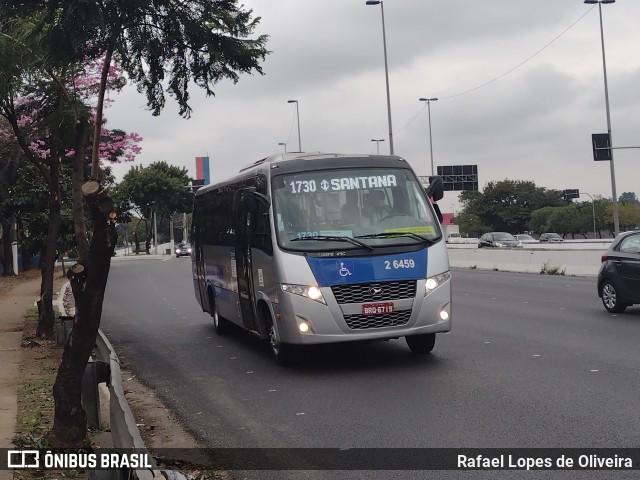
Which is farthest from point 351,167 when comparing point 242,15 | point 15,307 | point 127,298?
point 127,298

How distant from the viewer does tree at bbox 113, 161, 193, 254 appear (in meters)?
86.8

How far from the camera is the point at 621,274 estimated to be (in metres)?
15.3

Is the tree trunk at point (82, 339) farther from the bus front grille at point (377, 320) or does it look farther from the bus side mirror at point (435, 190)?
the bus side mirror at point (435, 190)

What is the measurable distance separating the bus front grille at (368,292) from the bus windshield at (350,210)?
51cm

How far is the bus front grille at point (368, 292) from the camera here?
10289mm

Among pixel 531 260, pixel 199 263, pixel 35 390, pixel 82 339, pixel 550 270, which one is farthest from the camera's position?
pixel 531 260

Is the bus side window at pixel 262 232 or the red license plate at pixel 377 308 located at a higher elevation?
the bus side window at pixel 262 232

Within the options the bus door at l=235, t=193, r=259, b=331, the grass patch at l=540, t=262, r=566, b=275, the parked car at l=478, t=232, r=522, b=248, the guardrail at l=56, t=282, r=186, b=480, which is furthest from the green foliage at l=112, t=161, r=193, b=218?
the guardrail at l=56, t=282, r=186, b=480

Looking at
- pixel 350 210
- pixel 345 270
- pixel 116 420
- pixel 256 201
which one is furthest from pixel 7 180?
pixel 116 420

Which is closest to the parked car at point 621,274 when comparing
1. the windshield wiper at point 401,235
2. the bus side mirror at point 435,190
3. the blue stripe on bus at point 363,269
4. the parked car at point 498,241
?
the bus side mirror at point 435,190

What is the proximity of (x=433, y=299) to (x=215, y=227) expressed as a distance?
527 cm

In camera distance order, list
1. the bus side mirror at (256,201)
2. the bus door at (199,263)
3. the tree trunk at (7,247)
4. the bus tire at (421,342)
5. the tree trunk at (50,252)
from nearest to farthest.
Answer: the bus side mirror at (256,201), the bus tire at (421,342), the tree trunk at (50,252), the bus door at (199,263), the tree trunk at (7,247)

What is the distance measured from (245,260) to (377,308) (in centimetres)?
263

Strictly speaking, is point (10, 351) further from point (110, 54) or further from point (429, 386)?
point (429, 386)
